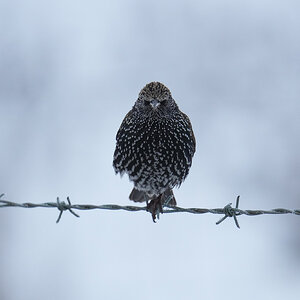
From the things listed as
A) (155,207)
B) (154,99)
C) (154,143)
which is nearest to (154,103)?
(154,99)

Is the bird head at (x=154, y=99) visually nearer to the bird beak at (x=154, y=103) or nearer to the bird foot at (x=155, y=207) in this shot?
the bird beak at (x=154, y=103)

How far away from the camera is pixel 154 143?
235 inches

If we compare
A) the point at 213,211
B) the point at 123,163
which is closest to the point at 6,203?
the point at 213,211

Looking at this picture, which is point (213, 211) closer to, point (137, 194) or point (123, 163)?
point (123, 163)

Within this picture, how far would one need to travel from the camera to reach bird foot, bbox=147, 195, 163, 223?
5899 millimetres

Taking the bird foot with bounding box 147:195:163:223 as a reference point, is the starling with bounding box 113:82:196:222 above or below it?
above

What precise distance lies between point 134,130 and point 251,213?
173cm

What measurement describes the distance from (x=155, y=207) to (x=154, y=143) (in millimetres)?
535

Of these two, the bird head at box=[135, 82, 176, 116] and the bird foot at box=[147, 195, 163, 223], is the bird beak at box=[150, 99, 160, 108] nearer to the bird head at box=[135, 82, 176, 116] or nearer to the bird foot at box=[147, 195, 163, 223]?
the bird head at box=[135, 82, 176, 116]

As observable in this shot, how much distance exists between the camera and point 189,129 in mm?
6219

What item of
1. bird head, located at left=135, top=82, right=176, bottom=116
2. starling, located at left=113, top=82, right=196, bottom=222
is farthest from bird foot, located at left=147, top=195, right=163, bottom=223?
bird head, located at left=135, top=82, right=176, bottom=116

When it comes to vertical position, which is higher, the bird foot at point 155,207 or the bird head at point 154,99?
the bird head at point 154,99

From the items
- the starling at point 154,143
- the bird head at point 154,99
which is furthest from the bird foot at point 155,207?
the bird head at point 154,99

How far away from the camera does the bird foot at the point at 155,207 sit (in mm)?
5899
